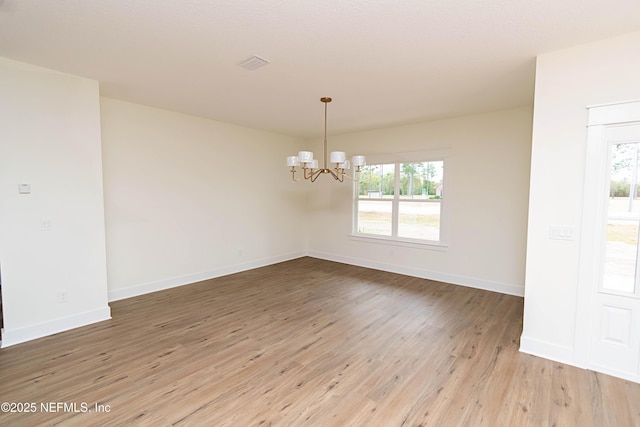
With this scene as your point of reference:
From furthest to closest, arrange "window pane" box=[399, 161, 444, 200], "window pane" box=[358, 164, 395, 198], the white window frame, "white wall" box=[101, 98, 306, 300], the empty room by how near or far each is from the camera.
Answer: "window pane" box=[358, 164, 395, 198], "window pane" box=[399, 161, 444, 200], the white window frame, "white wall" box=[101, 98, 306, 300], the empty room

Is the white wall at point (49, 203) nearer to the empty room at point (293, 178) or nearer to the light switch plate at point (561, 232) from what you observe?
the empty room at point (293, 178)

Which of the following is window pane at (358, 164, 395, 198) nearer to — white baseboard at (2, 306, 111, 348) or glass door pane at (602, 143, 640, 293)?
glass door pane at (602, 143, 640, 293)

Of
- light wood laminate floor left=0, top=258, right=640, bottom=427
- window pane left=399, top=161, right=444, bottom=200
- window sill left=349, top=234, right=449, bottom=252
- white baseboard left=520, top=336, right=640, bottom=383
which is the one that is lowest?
light wood laminate floor left=0, top=258, right=640, bottom=427

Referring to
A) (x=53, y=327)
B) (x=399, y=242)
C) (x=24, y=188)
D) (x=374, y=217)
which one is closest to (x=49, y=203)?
(x=24, y=188)

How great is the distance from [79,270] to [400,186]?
496 centimetres

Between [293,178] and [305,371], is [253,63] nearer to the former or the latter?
[293,178]

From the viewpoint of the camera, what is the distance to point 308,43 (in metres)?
2.47

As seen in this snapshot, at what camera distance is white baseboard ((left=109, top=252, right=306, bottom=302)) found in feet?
13.7

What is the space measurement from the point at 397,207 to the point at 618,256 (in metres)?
3.40

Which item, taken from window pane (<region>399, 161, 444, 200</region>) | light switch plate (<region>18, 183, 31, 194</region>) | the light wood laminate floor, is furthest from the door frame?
light switch plate (<region>18, 183, 31, 194</region>)

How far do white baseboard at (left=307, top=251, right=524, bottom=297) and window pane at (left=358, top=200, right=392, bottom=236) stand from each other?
64 cm

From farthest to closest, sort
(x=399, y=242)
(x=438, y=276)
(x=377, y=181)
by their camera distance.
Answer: (x=377, y=181) → (x=399, y=242) → (x=438, y=276)

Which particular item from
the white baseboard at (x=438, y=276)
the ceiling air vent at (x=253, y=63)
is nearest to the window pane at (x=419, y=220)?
the white baseboard at (x=438, y=276)

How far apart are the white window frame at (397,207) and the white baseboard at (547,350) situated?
92.7 inches
